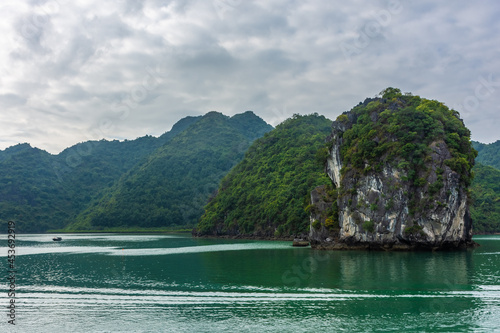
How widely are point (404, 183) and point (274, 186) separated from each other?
5239 cm

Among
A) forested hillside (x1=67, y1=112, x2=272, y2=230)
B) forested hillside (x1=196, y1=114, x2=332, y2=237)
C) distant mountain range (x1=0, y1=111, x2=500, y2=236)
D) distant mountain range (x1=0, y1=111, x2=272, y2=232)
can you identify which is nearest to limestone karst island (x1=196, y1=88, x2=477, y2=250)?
forested hillside (x1=196, y1=114, x2=332, y2=237)

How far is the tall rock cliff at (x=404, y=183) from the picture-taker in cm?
5341

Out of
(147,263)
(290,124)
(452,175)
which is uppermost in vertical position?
(290,124)

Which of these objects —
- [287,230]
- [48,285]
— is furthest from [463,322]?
[287,230]

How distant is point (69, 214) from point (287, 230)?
11904 centimetres

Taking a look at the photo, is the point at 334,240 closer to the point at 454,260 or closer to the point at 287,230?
the point at 454,260

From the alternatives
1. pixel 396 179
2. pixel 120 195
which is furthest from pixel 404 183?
pixel 120 195

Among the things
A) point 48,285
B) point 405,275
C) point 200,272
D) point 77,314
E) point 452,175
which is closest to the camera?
point 77,314

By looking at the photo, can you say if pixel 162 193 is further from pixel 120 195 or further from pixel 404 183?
pixel 404 183

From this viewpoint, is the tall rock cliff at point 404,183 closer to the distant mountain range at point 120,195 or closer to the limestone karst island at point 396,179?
the limestone karst island at point 396,179

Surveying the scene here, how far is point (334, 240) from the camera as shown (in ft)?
204

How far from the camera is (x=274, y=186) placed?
10500 centimetres

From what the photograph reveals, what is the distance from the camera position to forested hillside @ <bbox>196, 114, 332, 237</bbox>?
9188cm

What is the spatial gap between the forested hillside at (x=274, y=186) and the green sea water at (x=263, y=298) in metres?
40.8
